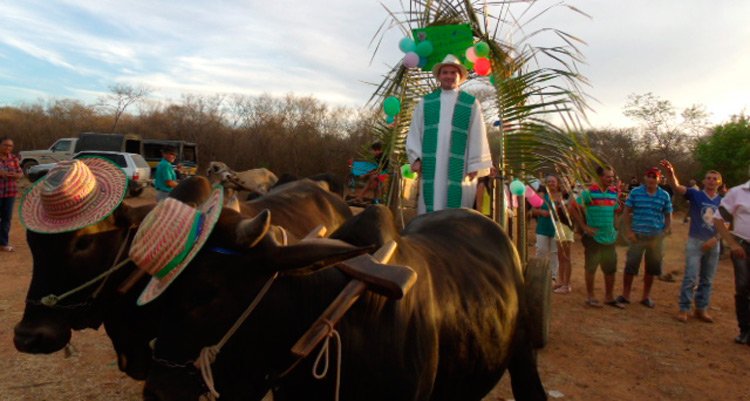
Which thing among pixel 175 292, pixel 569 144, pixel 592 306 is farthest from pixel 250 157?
pixel 175 292

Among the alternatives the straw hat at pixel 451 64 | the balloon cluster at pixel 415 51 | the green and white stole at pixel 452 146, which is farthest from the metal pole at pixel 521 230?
the balloon cluster at pixel 415 51

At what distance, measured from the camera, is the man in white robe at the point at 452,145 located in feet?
14.1

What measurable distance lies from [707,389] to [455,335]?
4030mm

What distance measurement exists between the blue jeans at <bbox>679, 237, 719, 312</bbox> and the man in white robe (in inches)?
180

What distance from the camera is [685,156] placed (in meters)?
32.8

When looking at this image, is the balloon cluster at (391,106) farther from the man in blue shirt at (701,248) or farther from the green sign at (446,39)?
the man in blue shirt at (701,248)

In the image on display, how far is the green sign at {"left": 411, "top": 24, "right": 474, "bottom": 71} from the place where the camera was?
15.1 feet

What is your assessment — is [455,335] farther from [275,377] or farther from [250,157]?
[250,157]

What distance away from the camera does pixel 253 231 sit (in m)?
1.66

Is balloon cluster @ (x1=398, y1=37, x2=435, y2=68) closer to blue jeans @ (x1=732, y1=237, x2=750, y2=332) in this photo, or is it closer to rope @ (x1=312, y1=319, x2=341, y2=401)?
rope @ (x1=312, y1=319, x2=341, y2=401)

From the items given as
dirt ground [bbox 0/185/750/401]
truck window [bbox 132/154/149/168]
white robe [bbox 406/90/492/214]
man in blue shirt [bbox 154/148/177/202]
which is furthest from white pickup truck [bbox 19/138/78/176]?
white robe [bbox 406/90/492/214]

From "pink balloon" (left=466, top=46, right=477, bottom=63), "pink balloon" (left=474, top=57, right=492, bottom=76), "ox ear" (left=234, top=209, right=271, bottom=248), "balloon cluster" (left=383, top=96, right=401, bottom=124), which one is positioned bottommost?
"ox ear" (left=234, top=209, right=271, bottom=248)

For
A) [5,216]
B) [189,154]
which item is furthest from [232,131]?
[5,216]

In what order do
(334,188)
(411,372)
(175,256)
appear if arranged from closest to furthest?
(175,256), (411,372), (334,188)
